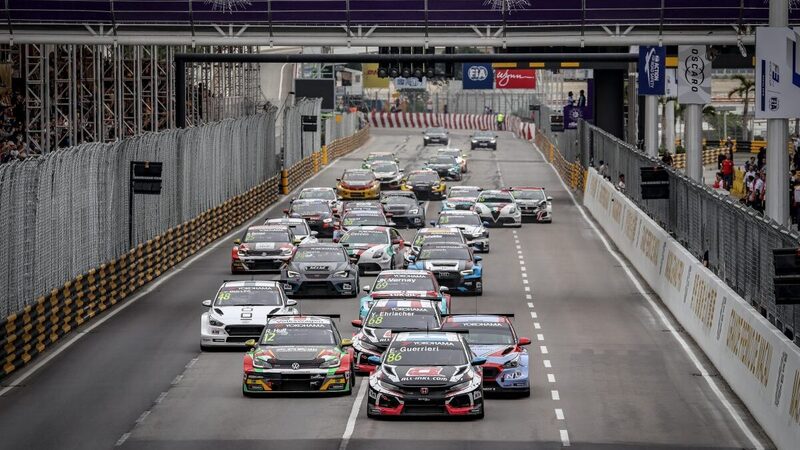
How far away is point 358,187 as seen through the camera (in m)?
68.3

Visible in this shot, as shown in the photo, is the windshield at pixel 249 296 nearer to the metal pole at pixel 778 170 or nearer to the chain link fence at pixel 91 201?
the chain link fence at pixel 91 201

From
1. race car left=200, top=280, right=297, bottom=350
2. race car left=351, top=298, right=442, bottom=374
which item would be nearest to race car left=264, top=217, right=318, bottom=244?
race car left=200, top=280, right=297, bottom=350

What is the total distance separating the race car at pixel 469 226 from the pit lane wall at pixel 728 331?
467cm

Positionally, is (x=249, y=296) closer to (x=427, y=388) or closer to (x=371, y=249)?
(x=427, y=388)

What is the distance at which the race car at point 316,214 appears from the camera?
179ft

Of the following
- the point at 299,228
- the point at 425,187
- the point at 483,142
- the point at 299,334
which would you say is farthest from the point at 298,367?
the point at 483,142

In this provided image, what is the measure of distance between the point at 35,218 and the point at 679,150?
269ft

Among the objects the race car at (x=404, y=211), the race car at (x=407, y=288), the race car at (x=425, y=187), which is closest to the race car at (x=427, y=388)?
the race car at (x=407, y=288)

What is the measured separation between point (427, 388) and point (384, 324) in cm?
514

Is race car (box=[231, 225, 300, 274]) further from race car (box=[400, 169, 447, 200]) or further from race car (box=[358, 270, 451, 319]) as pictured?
race car (box=[400, 169, 447, 200])

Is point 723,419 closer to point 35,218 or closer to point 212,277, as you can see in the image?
point 35,218

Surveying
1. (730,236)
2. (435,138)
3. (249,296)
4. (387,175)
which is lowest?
(249,296)

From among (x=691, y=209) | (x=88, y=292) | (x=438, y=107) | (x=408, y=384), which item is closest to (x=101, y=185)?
(x=88, y=292)

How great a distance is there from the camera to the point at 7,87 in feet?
209
